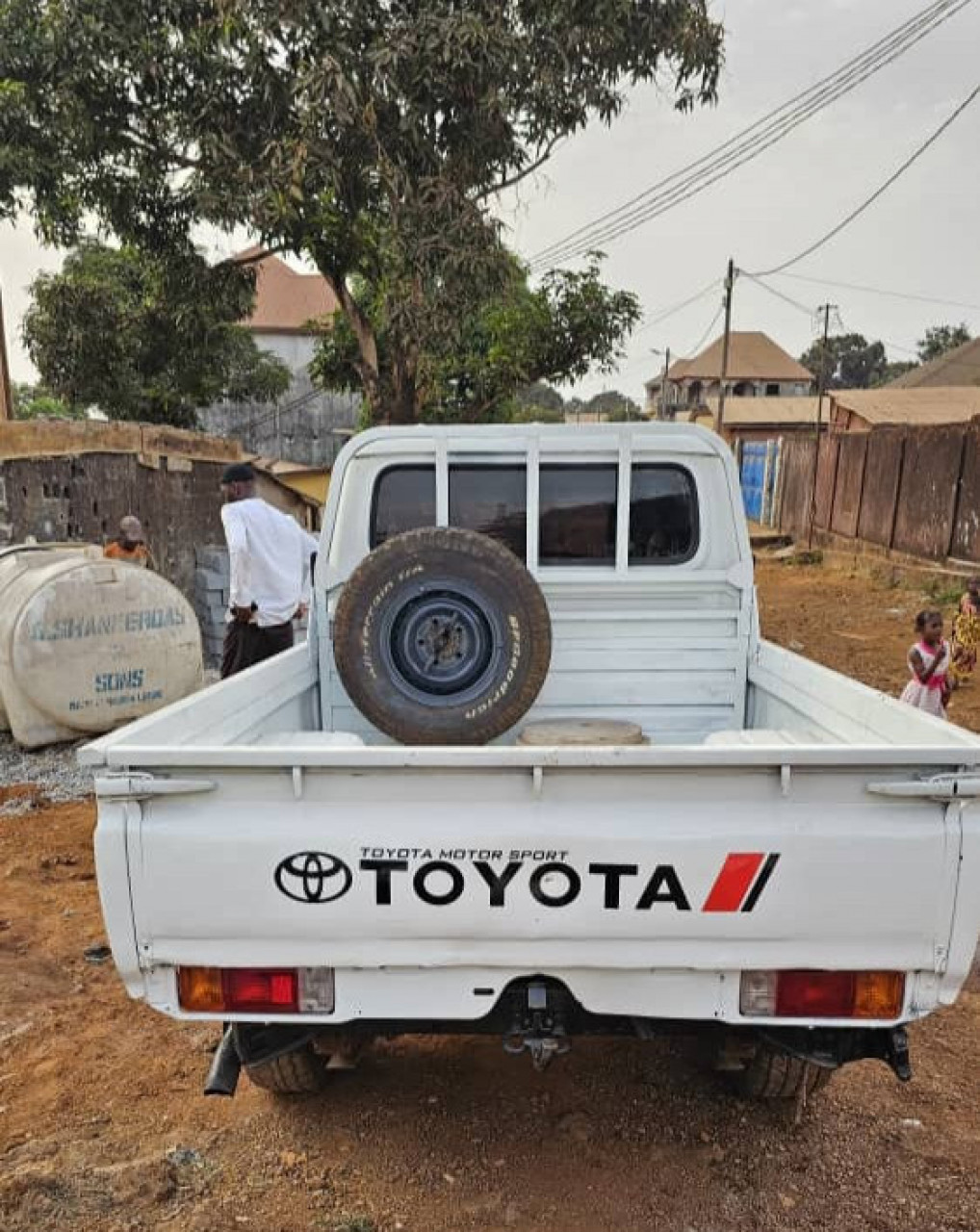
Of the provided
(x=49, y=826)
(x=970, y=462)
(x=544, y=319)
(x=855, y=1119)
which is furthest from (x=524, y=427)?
(x=970, y=462)

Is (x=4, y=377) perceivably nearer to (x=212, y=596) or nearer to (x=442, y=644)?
(x=212, y=596)

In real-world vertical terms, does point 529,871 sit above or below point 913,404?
below

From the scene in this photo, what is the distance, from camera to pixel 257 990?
2018mm

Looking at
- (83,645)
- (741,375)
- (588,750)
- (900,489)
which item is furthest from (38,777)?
(741,375)

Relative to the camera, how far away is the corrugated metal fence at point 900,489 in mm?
12531

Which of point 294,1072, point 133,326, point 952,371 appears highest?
point 952,371

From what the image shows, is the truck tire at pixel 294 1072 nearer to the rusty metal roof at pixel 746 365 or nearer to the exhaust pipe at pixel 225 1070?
the exhaust pipe at pixel 225 1070

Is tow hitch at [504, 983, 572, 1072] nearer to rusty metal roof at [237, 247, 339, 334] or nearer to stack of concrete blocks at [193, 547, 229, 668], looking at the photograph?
stack of concrete blocks at [193, 547, 229, 668]

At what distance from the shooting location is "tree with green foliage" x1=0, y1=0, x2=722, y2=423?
7.52m

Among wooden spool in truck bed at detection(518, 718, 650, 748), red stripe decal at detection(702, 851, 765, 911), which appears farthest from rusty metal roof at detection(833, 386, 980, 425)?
red stripe decal at detection(702, 851, 765, 911)

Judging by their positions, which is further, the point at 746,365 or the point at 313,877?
the point at 746,365

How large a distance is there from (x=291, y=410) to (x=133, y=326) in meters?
22.8

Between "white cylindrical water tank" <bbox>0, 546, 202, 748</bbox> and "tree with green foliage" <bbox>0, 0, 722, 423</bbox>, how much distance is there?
12.3 feet

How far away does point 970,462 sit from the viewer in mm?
12406
